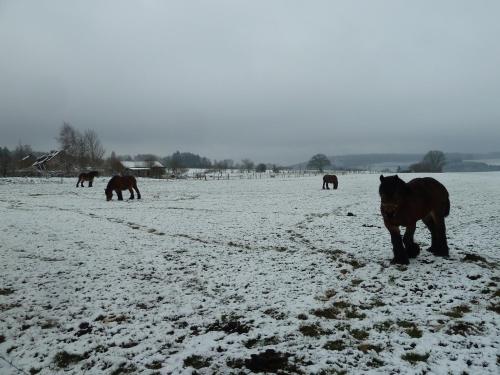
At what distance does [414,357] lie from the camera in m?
3.57

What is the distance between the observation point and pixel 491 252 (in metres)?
7.57

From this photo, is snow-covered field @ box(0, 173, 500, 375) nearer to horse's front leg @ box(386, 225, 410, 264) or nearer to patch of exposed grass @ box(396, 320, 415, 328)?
patch of exposed grass @ box(396, 320, 415, 328)

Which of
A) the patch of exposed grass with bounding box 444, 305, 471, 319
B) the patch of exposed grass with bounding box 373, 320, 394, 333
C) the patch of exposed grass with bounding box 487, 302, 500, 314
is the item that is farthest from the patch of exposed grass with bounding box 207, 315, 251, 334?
the patch of exposed grass with bounding box 487, 302, 500, 314

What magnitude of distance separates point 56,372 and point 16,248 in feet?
21.7

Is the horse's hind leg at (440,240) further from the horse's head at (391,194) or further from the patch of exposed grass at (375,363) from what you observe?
the patch of exposed grass at (375,363)

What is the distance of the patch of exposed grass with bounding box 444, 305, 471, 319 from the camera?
14.7 ft

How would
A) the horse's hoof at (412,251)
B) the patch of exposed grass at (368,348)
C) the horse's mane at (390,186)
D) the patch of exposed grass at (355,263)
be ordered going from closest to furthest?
1. the patch of exposed grass at (368,348)
2. the horse's mane at (390,186)
3. the patch of exposed grass at (355,263)
4. the horse's hoof at (412,251)

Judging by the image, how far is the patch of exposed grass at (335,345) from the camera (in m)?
3.83

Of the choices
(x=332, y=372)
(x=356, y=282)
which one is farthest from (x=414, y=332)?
(x=356, y=282)

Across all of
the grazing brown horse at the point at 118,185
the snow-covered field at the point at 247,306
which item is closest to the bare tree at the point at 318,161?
the grazing brown horse at the point at 118,185

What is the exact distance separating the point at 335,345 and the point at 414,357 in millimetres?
879

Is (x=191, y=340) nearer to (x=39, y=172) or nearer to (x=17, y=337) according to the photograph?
(x=17, y=337)

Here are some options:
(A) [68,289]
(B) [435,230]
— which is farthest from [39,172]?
(B) [435,230]

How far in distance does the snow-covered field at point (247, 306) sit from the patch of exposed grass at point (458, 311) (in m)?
0.04
